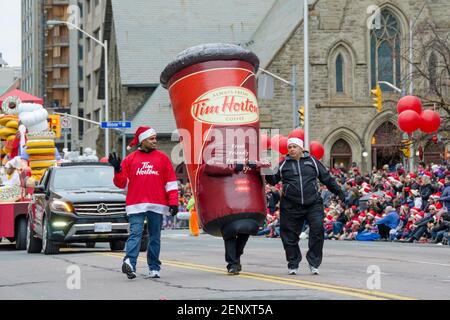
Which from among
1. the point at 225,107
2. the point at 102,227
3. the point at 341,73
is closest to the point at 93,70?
the point at 341,73

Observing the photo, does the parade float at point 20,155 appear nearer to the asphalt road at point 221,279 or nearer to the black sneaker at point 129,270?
the asphalt road at point 221,279

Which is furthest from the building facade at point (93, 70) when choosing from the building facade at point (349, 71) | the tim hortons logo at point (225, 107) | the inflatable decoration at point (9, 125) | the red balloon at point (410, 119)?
the tim hortons logo at point (225, 107)

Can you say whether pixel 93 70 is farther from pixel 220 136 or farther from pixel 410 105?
pixel 220 136

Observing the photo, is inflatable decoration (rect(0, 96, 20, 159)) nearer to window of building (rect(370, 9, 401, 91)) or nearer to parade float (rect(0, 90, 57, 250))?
parade float (rect(0, 90, 57, 250))

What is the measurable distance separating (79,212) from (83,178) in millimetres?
1369

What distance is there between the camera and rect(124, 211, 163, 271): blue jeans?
1341cm

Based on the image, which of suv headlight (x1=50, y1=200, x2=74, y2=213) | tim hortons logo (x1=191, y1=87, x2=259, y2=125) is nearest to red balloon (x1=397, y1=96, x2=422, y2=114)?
suv headlight (x1=50, y1=200, x2=74, y2=213)

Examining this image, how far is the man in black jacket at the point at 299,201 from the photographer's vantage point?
13656mm

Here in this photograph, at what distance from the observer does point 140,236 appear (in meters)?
13.4

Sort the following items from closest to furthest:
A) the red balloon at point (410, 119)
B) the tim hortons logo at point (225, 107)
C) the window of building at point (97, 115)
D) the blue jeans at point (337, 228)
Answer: the tim hortons logo at point (225, 107)
the red balloon at point (410, 119)
the blue jeans at point (337, 228)
the window of building at point (97, 115)

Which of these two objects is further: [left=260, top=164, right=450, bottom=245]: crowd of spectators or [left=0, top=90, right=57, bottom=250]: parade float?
[left=260, top=164, right=450, bottom=245]: crowd of spectators

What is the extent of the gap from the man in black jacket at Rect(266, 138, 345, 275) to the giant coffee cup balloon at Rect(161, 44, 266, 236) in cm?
35

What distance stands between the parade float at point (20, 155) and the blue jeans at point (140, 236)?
983 centimetres

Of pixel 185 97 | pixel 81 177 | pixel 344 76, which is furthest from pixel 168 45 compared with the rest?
pixel 185 97
